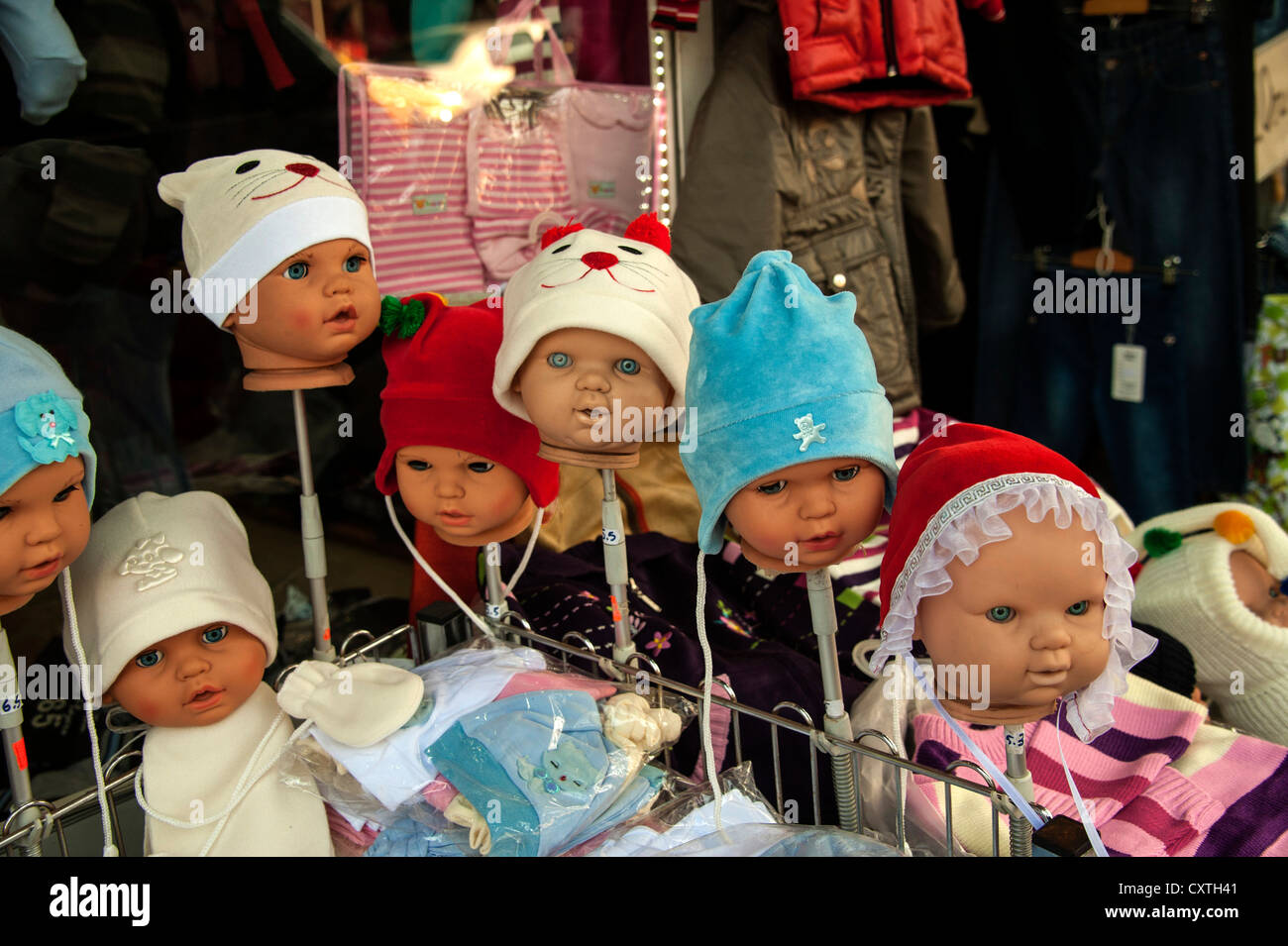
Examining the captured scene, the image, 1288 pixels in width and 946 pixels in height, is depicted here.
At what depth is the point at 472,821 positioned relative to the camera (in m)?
1.20

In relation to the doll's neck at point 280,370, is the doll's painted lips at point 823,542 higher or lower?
lower

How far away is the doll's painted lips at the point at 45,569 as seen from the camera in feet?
3.66

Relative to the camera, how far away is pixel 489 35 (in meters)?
2.00

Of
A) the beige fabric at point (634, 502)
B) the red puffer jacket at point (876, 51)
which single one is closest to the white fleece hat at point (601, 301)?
the beige fabric at point (634, 502)

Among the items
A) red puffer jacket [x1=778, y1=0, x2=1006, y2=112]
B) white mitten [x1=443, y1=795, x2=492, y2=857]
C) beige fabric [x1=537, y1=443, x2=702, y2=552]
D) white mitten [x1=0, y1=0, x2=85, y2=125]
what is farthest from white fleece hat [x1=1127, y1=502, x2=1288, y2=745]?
white mitten [x1=0, y1=0, x2=85, y2=125]

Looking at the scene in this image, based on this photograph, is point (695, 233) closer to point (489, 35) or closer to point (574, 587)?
point (489, 35)

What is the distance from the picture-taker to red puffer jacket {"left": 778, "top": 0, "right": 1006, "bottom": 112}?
2.07m

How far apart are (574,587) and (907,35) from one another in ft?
4.42

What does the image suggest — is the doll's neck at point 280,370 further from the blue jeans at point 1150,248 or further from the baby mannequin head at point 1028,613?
Answer: the blue jeans at point 1150,248

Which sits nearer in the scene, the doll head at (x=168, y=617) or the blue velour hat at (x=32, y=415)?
the blue velour hat at (x=32, y=415)

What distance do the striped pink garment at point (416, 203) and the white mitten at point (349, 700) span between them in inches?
33.5

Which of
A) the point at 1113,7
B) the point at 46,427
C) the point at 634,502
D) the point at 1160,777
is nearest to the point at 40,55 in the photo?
the point at 46,427
